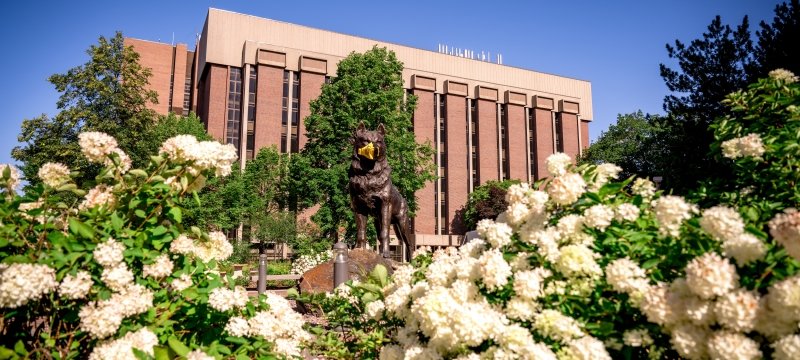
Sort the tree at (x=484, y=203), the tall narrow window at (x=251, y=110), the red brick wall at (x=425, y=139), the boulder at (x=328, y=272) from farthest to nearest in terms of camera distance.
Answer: the red brick wall at (x=425, y=139), the tree at (x=484, y=203), the tall narrow window at (x=251, y=110), the boulder at (x=328, y=272)

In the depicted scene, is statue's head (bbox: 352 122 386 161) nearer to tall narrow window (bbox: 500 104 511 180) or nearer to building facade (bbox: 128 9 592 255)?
building facade (bbox: 128 9 592 255)

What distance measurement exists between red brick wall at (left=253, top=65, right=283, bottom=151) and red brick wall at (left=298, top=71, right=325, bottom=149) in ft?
6.55

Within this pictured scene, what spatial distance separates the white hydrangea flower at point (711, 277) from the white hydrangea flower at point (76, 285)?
2.57 m

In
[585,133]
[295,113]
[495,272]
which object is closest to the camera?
[495,272]

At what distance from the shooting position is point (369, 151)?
1092cm

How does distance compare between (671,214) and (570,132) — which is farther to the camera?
(570,132)

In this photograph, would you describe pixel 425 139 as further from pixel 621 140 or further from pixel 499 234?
pixel 499 234

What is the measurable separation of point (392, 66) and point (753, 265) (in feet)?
86.3

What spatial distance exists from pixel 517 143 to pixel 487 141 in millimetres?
4014

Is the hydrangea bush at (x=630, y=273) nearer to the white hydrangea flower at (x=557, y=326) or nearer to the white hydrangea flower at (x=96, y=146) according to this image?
the white hydrangea flower at (x=557, y=326)

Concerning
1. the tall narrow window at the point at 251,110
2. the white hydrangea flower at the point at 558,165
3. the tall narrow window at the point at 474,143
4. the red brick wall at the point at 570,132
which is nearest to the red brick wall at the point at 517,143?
the tall narrow window at the point at 474,143

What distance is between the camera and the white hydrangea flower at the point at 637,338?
1.81 m

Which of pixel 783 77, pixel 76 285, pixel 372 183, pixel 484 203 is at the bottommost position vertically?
pixel 76 285

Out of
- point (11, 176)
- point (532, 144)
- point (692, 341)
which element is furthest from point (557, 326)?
point (532, 144)
